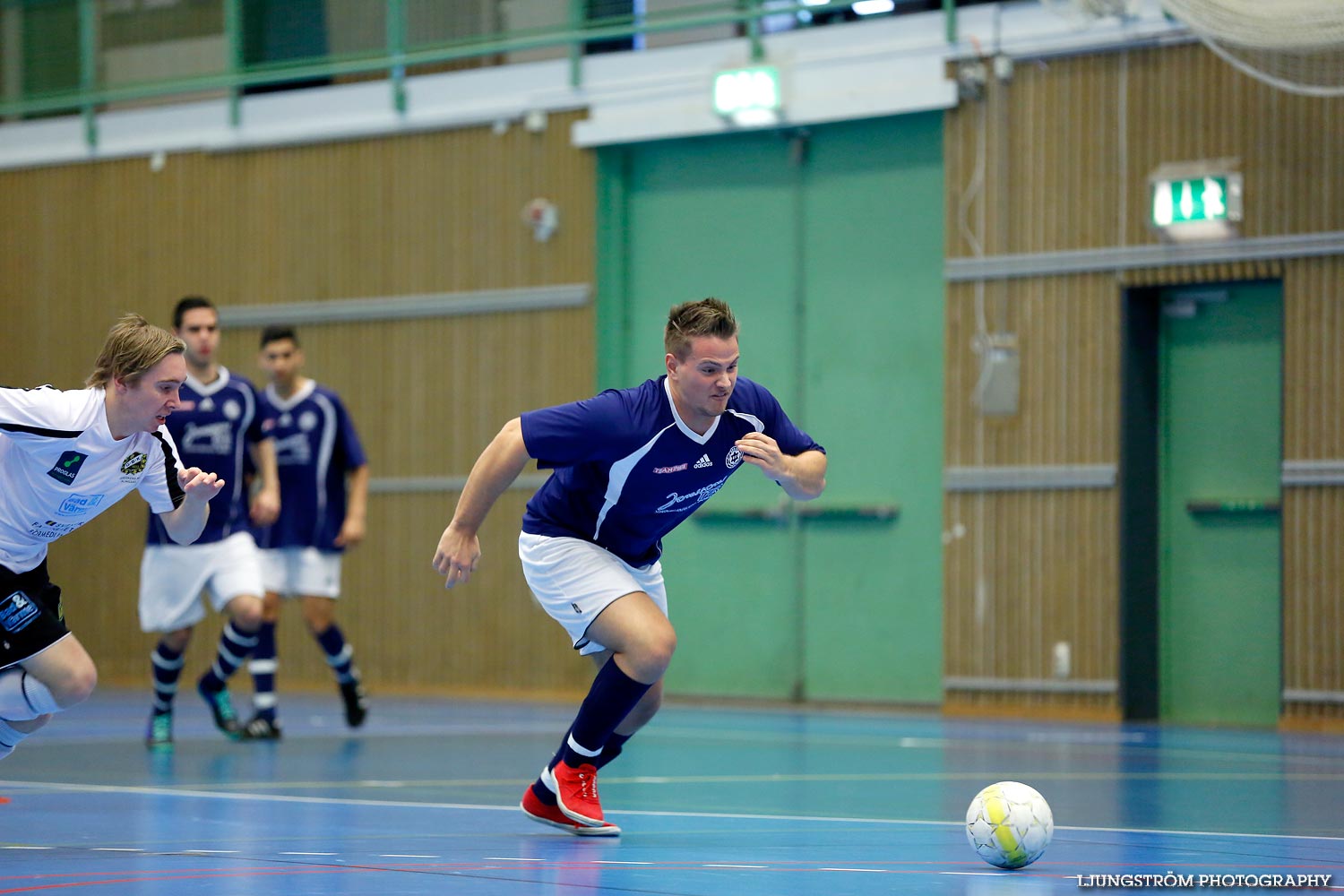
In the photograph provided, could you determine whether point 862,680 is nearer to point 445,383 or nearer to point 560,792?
point 445,383

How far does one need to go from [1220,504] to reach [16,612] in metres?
8.85

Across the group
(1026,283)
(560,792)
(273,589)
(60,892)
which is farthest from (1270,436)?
(60,892)

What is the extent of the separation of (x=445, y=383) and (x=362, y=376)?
903mm

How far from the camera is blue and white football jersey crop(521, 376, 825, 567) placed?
5379 millimetres

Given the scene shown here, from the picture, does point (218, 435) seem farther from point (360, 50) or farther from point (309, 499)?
point (360, 50)

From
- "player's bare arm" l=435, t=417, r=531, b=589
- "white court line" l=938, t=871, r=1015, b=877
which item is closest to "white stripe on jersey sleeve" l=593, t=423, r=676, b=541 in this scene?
"player's bare arm" l=435, t=417, r=531, b=589

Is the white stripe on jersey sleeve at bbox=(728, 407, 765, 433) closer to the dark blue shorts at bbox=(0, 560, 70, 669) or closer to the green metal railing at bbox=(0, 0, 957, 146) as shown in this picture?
the dark blue shorts at bbox=(0, 560, 70, 669)

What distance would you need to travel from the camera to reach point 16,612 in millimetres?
5316

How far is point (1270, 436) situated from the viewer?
11781mm

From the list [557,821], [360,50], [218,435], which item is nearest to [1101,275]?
[218,435]

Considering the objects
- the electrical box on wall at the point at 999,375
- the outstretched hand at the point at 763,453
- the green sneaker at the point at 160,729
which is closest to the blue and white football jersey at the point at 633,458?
the outstretched hand at the point at 763,453

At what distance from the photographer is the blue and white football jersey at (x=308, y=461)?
10305 mm

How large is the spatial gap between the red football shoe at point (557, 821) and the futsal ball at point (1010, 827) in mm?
1328

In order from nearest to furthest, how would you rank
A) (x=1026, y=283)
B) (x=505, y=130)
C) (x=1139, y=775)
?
(x=1139, y=775) → (x=1026, y=283) → (x=505, y=130)
